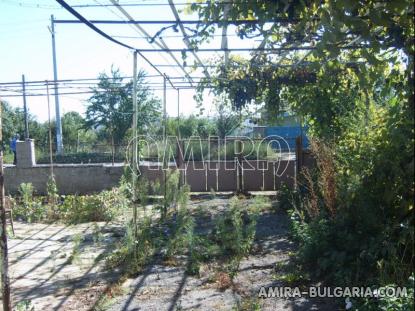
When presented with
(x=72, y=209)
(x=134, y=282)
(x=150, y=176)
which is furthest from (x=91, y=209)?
(x=134, y=282)

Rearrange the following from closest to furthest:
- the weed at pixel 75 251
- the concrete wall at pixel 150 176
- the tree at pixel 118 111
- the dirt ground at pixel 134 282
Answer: the dirt ground at pixel 134 282 < the weed at pixel 75 251 < the concrete wall at pixel 150 176 < the tree at pixel 118 111

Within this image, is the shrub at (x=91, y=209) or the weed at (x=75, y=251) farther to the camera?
the shrub at (x=91, y=209)

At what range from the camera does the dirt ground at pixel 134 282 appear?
421 cm

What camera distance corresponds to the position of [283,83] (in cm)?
895

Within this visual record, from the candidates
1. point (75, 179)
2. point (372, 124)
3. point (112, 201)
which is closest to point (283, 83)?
point (372, 124)

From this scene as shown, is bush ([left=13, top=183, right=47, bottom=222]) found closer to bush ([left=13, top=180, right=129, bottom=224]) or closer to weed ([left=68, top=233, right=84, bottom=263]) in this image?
bush ([left=13, top=180, right=129, bottom=224])

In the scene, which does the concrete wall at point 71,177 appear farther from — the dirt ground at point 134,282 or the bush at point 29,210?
the dirt ground at point 134,282

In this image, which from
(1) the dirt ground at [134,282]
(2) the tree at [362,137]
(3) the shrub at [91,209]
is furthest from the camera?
(3) the shrub at [91,209]

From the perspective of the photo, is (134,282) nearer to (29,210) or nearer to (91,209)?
(91,209)

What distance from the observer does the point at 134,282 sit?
4.97 meters

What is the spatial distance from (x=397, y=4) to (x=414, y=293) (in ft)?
5.47

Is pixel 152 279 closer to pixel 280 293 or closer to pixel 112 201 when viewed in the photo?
pixel 280 293

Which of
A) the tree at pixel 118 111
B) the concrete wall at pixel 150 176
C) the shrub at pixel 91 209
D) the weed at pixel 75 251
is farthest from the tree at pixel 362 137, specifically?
the tree at pixel 118 111

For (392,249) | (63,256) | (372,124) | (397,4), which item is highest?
(397,4)
